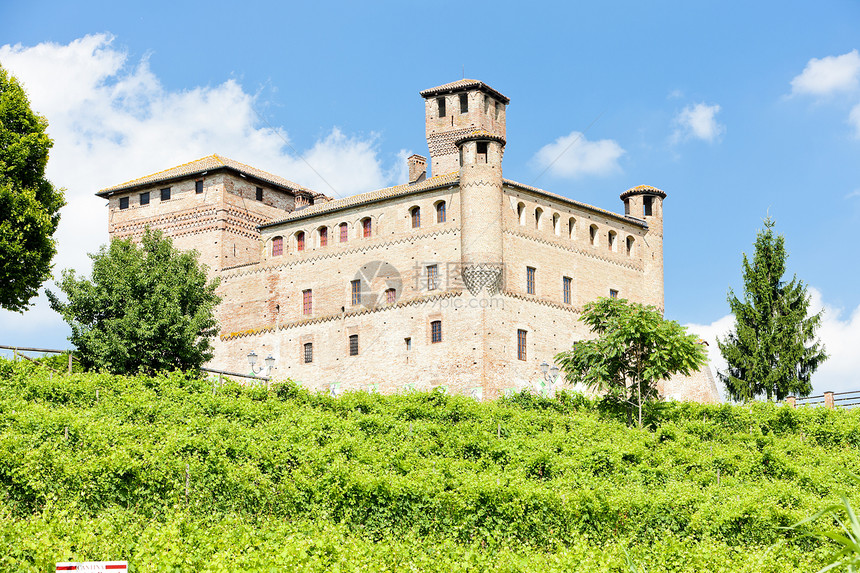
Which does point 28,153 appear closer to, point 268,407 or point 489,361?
point 268,407

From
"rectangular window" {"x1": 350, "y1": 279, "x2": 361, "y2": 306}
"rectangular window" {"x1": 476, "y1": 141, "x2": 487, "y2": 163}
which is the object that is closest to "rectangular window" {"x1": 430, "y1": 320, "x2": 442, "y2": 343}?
"rectangular window" {"x1": 350, "y1": 279, "x2": 361, "y2": 306}

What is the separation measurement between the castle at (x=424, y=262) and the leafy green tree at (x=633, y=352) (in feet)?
26.6

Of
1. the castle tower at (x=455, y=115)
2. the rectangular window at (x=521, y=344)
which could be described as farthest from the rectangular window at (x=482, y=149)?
the rectangular window at (x=521, y=344)

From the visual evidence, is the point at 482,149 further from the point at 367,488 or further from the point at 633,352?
the point at 367,488

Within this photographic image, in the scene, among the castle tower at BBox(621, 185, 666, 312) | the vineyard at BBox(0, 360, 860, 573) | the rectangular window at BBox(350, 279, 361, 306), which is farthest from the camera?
the castle tower at BBox(621, 185, 666, 312)

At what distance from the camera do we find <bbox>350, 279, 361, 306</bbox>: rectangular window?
44406 mm

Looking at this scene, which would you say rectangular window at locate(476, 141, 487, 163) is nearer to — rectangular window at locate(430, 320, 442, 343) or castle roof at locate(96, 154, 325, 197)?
rectangular window at locate(430, 320, 442, 343)

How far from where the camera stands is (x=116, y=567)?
368 inches

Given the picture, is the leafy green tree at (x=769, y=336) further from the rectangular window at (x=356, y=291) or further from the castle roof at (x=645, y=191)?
the rectangular window at (x=356, y=291)

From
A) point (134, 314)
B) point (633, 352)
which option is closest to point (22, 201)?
point (134, 314)

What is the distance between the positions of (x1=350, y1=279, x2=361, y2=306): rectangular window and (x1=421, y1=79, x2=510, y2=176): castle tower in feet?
23.4

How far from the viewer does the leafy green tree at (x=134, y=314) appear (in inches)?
1309

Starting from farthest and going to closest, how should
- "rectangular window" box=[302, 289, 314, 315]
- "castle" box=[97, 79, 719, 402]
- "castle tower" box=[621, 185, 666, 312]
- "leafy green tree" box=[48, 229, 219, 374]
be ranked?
"castle tower" box=[621, 185, 666, 312], "rectangular window" box=[302, 289, 314, 315], "castle" box=[97, 79, 719, 402], "leafy green tree" box=[48, 229, 219, 374]

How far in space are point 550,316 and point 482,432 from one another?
57.3 feet
